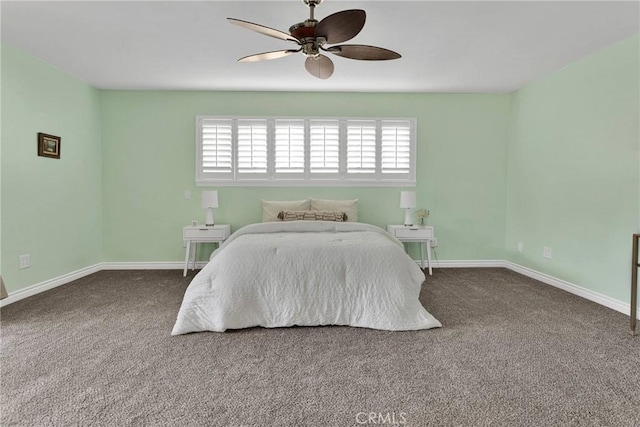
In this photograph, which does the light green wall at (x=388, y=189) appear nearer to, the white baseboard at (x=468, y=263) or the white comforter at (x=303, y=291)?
the white baseboard at (x=468, y=263)

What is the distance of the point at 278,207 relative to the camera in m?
4.23

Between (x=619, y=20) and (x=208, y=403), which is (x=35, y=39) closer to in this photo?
(x=208, y=403)

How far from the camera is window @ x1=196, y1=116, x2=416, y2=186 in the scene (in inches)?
176

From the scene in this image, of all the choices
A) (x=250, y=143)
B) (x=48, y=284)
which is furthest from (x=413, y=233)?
(x=48, y=284)

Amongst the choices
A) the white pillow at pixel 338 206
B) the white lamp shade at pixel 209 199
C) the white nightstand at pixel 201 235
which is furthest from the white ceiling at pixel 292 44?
the white nightstand at pixel 201 235

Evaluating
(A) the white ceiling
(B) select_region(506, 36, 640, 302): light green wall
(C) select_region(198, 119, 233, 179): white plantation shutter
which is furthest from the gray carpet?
(A) the white ceiling

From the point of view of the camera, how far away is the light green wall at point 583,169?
2891mm

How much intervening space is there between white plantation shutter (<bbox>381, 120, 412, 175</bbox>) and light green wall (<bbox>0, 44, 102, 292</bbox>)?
380 cm

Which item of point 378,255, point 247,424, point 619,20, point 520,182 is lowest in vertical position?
point 247,424

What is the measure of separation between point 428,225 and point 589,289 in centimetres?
186

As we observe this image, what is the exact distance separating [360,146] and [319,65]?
207 centimetres

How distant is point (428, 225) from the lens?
4.62m

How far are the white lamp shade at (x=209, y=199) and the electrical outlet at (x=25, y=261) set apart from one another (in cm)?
175

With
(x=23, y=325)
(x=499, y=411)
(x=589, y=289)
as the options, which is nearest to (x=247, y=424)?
(x=499, y=411)
